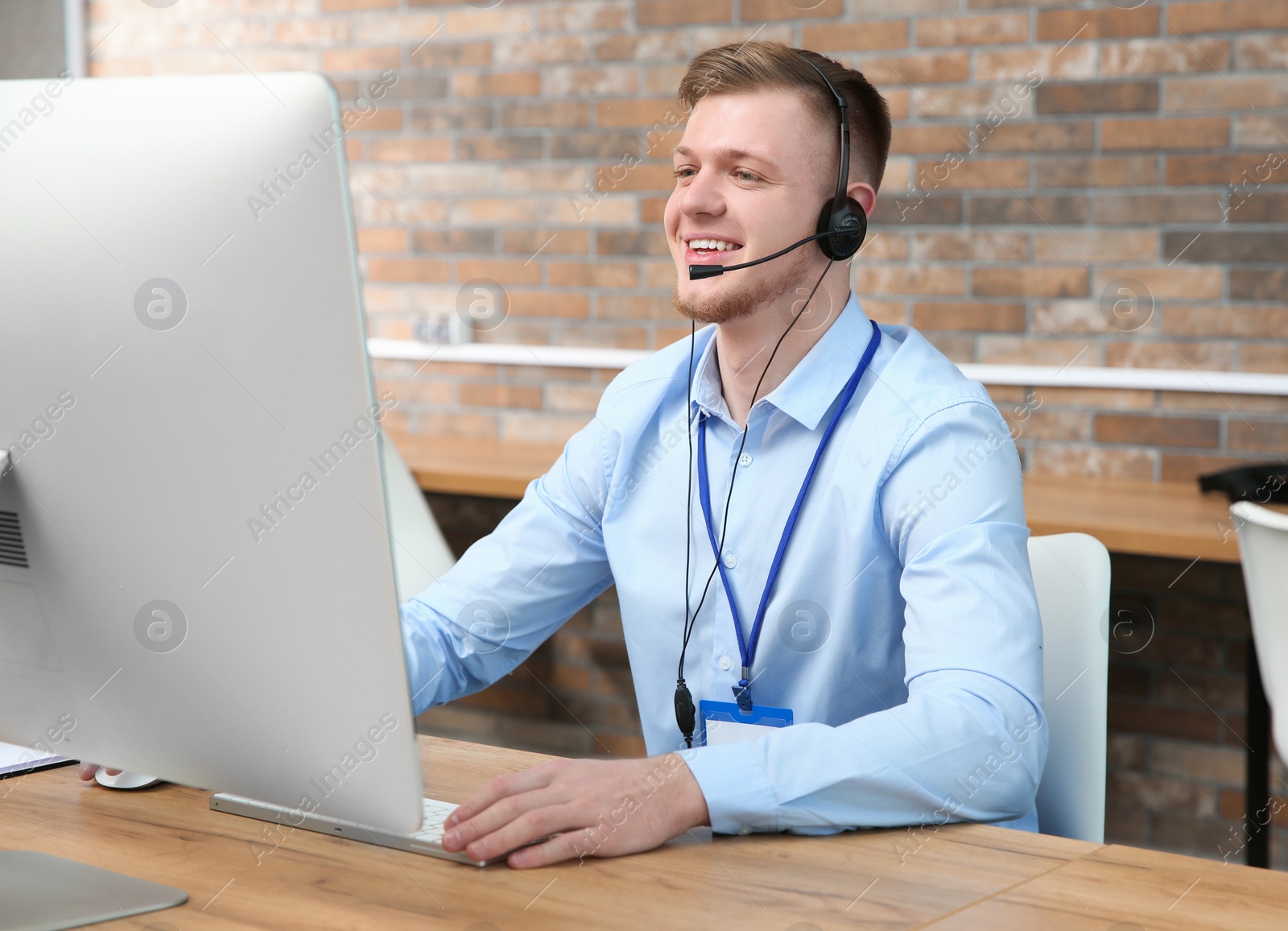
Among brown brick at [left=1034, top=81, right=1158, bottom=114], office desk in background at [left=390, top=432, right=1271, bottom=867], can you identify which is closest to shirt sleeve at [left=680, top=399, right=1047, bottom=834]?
office desk in background at [left=390, top=432, right=1271, bottom=867]

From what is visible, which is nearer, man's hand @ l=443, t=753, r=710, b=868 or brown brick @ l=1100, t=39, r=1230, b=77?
man's hand @ l=443, t=753, r=710, b=868

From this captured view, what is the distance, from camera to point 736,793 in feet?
3.11

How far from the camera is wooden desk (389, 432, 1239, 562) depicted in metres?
2.12

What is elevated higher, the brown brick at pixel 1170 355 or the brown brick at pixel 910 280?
the brown brick at pixel 910 280

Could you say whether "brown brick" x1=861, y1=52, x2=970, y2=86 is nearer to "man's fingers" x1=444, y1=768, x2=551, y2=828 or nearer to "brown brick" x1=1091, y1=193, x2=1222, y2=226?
"brown brick" x1=1091, y1=193, x2=1222, y2=226

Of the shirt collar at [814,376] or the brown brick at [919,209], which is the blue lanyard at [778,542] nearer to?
the shirt collar at [814,376]

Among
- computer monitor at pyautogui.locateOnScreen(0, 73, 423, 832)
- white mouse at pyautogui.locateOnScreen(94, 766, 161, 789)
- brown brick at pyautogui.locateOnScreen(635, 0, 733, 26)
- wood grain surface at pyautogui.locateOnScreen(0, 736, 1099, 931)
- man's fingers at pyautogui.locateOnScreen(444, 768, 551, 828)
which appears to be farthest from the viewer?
brown brick at pyautogui.locateOnScreen(635, 0, 733, 26)

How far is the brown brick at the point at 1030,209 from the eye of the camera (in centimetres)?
267

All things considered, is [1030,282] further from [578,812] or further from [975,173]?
[578,812]

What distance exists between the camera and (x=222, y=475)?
74 centimetres

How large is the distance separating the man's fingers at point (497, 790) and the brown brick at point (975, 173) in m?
2.16

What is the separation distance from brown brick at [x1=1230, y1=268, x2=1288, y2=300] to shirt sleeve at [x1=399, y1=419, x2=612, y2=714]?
1656 millimetres

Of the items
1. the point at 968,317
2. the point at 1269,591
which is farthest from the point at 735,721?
the point at 968,317

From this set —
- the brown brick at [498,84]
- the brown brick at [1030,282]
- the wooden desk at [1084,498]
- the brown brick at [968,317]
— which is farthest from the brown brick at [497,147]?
the brown brick at [1030,282]
